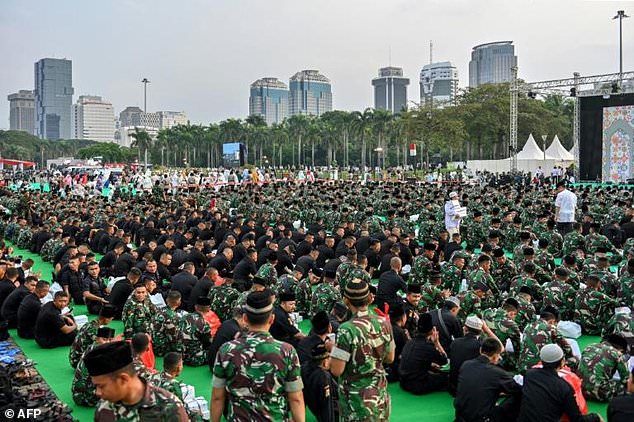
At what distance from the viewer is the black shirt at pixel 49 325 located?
823 centimetres

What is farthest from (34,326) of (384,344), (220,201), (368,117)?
(368,117)

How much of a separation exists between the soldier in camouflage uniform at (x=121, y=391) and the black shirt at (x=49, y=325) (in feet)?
19.3

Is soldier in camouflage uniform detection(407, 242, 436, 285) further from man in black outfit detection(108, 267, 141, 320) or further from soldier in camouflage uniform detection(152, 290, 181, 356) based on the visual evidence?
man in black outfit detection(108, 267, 141, 320)

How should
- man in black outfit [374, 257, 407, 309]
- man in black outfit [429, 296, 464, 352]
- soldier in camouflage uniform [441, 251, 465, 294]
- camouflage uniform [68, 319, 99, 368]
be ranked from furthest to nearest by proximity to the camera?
soldier in camouflage uniform [441, 251, 465, 294]
man in black outfit [374, 257, 407, 309]
man in black outfit [429, 296, 464, 352]
camouflage uniform [68, 319, 99, 368]

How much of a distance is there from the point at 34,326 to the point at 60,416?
10.00 ft

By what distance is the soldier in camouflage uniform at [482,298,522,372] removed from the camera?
22.2 feet

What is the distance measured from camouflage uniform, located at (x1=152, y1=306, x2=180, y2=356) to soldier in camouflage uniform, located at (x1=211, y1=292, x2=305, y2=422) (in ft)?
14.0

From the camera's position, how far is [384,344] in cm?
406

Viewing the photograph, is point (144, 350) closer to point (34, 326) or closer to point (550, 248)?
point (34, 326)

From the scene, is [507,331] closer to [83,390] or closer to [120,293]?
[83,390]

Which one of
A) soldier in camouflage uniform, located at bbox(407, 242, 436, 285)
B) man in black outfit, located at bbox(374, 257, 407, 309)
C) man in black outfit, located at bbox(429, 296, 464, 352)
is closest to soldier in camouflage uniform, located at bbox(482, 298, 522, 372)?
man in black outfit, located at bbox(429, 296, 464, 352)

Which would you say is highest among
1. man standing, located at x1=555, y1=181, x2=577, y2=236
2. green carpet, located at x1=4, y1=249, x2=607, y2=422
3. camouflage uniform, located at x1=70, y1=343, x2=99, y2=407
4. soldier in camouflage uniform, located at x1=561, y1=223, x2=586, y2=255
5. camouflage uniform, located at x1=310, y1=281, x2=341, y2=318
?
man standing, located at x1=555, y1=181, x2=577, y2=236

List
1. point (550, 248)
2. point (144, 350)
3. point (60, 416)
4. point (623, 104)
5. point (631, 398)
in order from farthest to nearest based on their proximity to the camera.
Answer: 1. point (623, 104)
2. point (550, 248)
3. point (60, 416)
4. point (144, 350)
5. point (631, 398)

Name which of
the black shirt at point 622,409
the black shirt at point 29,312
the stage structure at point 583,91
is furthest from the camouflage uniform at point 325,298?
the stage structure at point 583,91
